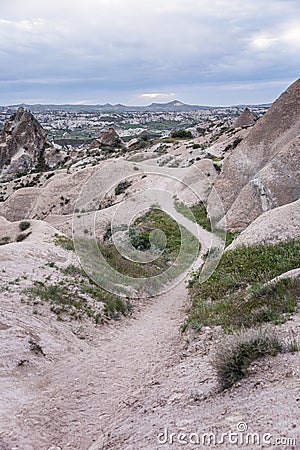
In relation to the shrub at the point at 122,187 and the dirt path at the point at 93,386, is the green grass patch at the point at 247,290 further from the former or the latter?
the shrub at the point at 122,187

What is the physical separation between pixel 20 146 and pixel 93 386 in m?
53.1

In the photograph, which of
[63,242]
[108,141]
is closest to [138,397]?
[63,242]

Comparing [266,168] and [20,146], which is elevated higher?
[20,146]

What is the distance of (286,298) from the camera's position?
6.91 m

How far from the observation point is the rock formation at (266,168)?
16.9m

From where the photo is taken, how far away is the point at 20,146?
55.3 meters

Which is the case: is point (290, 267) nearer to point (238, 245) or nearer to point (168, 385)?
point (238, 245)

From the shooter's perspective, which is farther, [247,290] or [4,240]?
[4,240]

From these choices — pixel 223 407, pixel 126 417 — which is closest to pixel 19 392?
pixel 126 417

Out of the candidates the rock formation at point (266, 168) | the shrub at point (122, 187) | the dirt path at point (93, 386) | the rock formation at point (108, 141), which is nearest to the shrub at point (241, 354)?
the dirt path at point (93, 386)

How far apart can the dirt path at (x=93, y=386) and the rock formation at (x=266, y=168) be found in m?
8.99

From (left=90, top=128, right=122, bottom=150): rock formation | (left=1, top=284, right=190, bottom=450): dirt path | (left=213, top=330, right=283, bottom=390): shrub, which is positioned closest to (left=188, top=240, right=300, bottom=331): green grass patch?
(left=1, top=284, right=190, bottom=450): dirt path

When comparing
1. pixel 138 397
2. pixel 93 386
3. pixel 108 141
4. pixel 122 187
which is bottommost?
pixel 93 386

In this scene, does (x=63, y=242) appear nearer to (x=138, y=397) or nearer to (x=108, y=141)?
(x=138, y=397)
